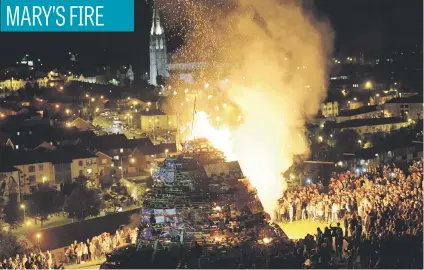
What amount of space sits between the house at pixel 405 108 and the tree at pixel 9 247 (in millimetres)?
33627

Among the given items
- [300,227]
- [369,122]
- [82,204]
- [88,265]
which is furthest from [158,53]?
[88,265]

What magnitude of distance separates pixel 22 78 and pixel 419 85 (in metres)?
34.6

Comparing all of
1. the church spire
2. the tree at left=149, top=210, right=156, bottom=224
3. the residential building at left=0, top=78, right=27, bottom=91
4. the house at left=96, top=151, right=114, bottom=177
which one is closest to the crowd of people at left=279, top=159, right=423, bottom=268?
the tree at left=149, top=210, right=156, bottom=224

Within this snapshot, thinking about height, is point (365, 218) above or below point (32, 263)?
above

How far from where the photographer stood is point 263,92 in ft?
69.2

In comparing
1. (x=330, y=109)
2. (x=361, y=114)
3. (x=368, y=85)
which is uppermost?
(x=368, y=85)

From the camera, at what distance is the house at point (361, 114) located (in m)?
44.8

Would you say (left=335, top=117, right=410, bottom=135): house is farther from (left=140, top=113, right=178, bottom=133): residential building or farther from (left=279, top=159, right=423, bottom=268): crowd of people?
(left=279, top=159, right=423, bottom=268): crowd of people

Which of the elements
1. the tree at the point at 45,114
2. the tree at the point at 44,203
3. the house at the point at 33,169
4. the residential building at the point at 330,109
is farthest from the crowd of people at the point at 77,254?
the residential building at the point at 330,109

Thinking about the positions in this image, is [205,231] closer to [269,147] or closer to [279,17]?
[269,147]

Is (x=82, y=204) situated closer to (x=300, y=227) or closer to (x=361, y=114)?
(x=300, y=227)

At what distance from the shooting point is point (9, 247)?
1789 centimetres

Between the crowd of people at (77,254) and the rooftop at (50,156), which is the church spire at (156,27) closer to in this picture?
the rooftop at (50,156)

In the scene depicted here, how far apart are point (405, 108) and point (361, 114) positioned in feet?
11.4
